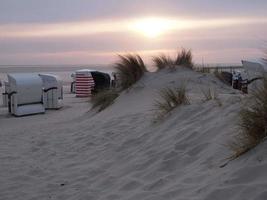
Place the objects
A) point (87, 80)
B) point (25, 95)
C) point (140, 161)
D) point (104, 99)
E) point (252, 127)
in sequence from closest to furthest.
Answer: point (252, 127), point (140, 161), point (104, 99), point (25, 95), point (87, 80)

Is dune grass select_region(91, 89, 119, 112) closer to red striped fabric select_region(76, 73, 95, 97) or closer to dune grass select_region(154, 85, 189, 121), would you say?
dune grass select_region(154, 85, 189, 121)

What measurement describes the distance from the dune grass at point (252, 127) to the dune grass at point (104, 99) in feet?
26.0

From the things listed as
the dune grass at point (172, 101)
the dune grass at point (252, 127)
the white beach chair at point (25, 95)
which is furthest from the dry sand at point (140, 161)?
the white beach chair at point (25, 95)

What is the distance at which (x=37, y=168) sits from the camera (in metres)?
6.90

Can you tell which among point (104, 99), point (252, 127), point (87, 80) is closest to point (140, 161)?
point (252, 127)

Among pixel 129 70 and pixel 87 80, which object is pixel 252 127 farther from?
pixel 87 80

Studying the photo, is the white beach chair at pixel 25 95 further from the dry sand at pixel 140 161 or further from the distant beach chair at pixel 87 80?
the distant beach chair at pixel 87 80

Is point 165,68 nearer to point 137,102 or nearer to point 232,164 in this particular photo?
point 137,102

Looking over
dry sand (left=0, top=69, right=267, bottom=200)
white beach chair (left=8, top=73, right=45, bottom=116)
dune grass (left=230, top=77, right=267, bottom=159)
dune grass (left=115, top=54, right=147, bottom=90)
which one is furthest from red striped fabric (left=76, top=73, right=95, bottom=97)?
dune grass (left=230, top=77, right=267, bottom=159)

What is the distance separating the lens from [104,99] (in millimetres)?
13555

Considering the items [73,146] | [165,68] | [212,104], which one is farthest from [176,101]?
[165,68]

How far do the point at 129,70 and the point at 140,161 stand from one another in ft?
25.1

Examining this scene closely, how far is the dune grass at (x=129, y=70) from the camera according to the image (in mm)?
13445

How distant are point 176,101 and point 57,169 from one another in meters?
2.44
